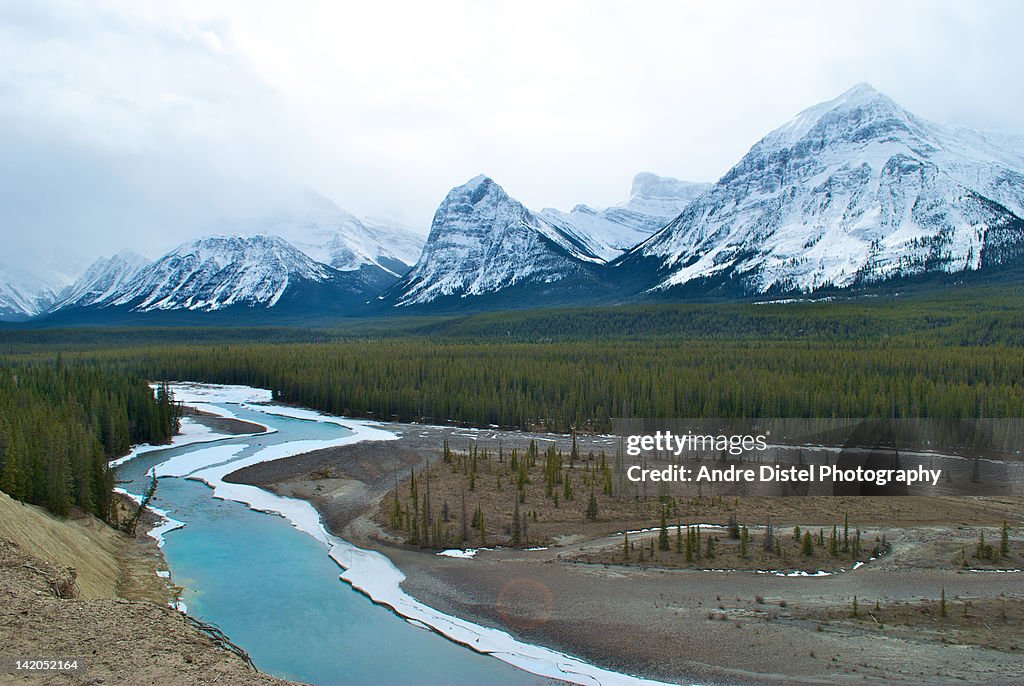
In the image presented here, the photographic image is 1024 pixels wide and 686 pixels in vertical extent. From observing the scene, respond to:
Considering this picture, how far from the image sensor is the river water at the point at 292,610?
28297mm

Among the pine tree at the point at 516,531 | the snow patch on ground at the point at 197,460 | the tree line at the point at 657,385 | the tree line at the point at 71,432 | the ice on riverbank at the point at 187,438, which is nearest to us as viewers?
the tree line at the point at 71,432

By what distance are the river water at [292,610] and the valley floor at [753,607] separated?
3.10 meters

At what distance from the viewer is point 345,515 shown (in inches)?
2047

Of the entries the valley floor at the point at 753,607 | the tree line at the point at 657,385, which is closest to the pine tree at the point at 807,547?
the valley floor at the point at 753,607

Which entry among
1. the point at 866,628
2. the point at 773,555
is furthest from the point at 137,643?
the point at 773,555

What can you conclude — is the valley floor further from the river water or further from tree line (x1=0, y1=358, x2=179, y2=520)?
tree line (x1=0, y1=358, x2=179, y2=520)

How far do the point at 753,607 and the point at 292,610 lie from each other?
2001 cm

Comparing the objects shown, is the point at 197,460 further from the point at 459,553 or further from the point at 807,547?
the point at 807,547

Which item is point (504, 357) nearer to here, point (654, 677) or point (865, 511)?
point (865, 511)

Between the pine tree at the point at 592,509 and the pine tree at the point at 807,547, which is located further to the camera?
the pine tree at the point at 592,509

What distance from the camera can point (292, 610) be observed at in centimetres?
3456

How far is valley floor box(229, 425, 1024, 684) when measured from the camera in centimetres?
2775

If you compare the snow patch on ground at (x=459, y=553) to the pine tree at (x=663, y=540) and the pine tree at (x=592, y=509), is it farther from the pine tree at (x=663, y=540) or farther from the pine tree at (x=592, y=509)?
the pine tree at (x=663, y=540)

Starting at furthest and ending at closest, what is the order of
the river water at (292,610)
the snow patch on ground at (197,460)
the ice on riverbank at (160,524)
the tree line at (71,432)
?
the snow patch on ground at (197,460)
the ice on riverbank at (160,524)
the tree line at (71,432)
the river water at (292,610)
